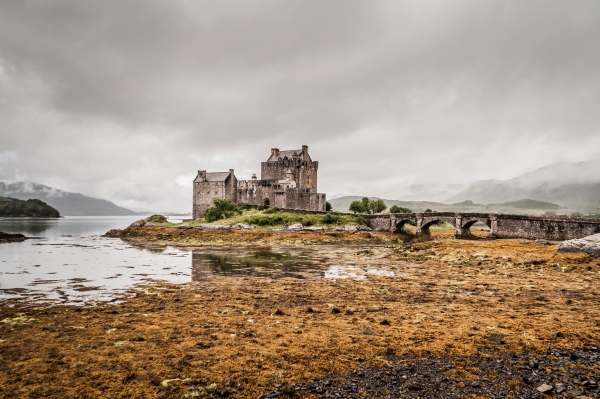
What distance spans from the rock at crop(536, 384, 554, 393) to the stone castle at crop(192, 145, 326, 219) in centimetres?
6721

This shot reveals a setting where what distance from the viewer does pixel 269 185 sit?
3022 inches

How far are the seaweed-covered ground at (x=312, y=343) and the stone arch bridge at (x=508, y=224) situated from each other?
96.1ft

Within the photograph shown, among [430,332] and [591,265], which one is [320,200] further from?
[430,332]

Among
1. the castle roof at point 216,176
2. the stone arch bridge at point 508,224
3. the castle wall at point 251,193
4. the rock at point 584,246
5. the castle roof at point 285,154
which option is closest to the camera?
the rock at point 584,246

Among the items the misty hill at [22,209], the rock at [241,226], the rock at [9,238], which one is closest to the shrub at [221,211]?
the rock at [241,226]

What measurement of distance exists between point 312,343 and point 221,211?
205 feet

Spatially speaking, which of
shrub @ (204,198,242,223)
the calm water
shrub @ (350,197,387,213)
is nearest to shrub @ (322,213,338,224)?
shrub @ (204,198,242,223)

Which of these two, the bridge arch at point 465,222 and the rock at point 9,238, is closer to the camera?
the rock at point 9,238

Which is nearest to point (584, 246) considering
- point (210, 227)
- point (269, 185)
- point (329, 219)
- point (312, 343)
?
point (312, 343)

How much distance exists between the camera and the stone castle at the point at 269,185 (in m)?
74.9

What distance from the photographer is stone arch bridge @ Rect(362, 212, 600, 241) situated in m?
38.8

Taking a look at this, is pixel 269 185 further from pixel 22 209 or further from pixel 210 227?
pixel 22 209

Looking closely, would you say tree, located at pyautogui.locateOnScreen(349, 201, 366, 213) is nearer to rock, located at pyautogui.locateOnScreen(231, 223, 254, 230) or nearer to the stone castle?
the stone castle

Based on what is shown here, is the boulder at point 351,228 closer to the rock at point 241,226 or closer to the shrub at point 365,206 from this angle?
the rock at point 241,226
